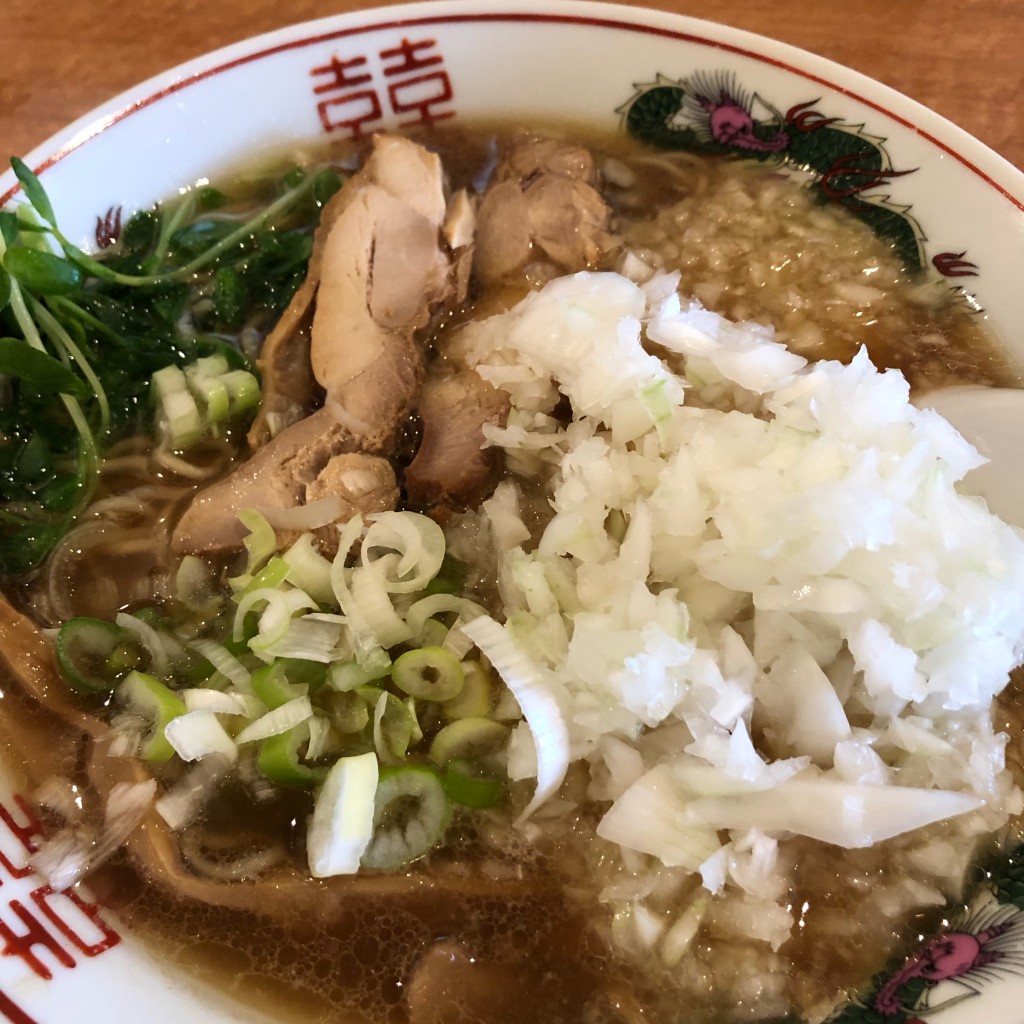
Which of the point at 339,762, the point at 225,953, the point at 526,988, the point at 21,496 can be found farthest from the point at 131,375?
the point at 526,988

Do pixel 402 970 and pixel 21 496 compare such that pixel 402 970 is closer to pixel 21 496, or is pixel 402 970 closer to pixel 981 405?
pixel 21 496

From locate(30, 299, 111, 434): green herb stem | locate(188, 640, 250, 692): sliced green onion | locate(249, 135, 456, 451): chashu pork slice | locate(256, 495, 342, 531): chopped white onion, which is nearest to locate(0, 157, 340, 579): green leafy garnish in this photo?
locate(30, 299, 111, 434): green herb stem

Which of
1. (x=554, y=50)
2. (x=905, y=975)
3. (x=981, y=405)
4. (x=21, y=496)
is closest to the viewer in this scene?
(x=905, y=975)

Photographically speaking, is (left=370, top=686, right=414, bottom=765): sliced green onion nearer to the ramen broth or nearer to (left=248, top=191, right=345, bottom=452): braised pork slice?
the ramen broth

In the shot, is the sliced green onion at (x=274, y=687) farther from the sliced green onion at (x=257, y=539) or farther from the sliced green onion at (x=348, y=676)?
the sliced green onion at (x=257, y=539)

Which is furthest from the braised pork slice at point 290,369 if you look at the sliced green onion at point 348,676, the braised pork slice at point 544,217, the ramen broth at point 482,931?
the sliced green onion at point 348,676

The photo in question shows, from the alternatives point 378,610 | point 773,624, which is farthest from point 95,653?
point 773,624

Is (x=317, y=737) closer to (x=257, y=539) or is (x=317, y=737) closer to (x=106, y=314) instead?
(x=257, y=539)
